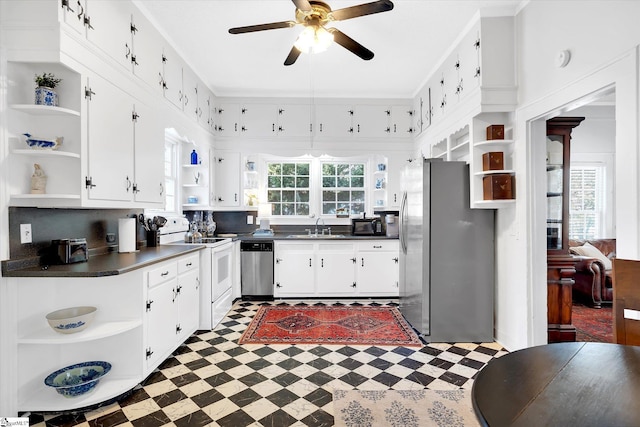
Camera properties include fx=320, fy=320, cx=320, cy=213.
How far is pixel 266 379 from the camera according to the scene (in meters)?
2.40

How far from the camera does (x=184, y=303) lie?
2.92m

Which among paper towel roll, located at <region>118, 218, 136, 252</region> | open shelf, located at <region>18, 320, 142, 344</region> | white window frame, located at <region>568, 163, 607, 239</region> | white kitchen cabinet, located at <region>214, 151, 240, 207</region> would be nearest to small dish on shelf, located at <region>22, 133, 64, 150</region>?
paper towel roll, located at <region>118, 218, 136, 252</region>

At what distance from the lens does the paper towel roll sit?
2740mm

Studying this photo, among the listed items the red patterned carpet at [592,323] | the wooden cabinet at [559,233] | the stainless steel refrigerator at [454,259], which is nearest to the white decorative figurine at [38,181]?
the stainless steel refrigerator at [454,259]

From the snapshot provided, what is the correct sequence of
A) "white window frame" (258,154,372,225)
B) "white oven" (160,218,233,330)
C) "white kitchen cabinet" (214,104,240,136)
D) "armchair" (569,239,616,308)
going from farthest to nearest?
"white window frame" (258,154,372,225) → "white kitchen cabinet" (214,104,240,136) → "armchair" (569,239,616,308) → "white oven" (160,218,233,330)

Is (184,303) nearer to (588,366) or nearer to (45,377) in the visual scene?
(45,377)

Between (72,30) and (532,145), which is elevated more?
(72,30)

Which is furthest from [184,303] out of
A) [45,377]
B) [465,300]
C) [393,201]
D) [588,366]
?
[393,201]

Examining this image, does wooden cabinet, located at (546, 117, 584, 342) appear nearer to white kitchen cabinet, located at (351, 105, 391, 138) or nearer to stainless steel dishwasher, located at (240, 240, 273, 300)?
white kitchen cabinet, located at (351, 105, 391, 138)

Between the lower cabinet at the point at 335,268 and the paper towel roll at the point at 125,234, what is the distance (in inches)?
77.5

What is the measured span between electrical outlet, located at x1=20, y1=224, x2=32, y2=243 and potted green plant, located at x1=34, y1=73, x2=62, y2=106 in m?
0.77

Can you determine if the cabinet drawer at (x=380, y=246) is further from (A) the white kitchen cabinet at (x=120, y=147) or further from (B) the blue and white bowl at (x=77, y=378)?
(B) the blue and white bowl at (x=77, y=378)

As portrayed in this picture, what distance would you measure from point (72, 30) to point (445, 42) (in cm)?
319

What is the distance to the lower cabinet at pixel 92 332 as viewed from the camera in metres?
1.96
